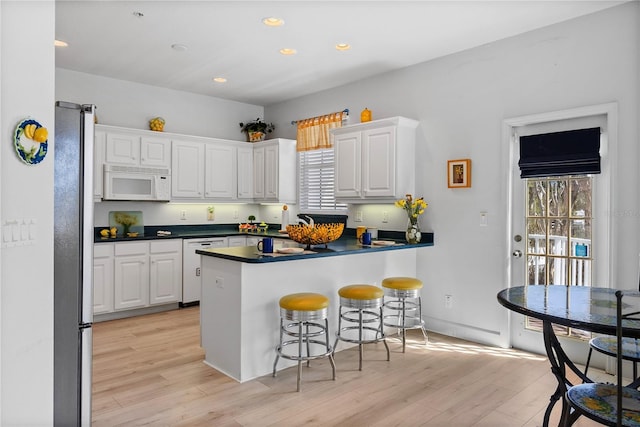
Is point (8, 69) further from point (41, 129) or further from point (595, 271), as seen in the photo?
point (595, 271)

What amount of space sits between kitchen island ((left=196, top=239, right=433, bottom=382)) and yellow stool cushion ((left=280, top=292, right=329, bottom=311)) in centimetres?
23

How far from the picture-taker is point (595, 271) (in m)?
3.53

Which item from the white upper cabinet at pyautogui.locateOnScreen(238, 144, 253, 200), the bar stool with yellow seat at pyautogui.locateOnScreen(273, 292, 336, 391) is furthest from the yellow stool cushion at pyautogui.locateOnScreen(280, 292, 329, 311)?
the white upper cabinet at pyautogui.locateOnScreen(238, 144, 253, 200)

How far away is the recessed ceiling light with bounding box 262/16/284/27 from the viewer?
3685mm

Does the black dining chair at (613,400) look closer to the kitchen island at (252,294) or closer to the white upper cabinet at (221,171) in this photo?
the kitchen island at (252,294)

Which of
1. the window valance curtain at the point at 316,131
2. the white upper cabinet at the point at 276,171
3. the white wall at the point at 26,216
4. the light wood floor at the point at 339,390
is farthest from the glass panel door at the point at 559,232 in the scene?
the white wall at the point at 26,216

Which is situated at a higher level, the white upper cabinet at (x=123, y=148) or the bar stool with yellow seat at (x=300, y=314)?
the white upper cabinet at (x=123, y=148)

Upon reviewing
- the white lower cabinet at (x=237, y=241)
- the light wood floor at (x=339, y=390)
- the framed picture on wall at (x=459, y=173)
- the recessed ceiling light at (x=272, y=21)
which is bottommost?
the light wood floor at (x=339, y=390)

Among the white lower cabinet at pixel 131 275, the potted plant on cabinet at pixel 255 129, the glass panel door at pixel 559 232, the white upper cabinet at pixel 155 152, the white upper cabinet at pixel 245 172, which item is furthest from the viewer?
the potted plant on cabinet at pixel 255 129

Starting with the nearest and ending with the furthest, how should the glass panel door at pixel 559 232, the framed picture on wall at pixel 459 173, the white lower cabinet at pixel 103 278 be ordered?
the glass panel door at pixel 559 232 < the framed picture on wall at pixel 459 173 < the white lower cabinet at pixel 103 278

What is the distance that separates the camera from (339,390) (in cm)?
312

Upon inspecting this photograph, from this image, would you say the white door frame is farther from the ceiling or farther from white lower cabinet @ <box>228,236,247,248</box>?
white lower cabinet @ <box>228,236,247,248</box>

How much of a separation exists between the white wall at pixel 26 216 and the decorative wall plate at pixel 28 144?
0.02 metres

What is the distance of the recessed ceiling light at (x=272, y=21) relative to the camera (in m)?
3.68
